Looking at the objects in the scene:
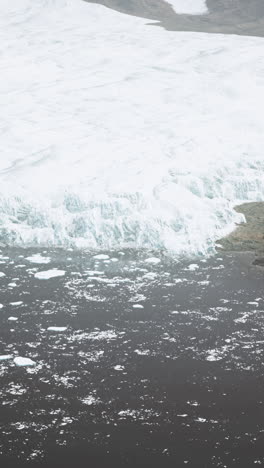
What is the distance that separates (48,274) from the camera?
1141 cm

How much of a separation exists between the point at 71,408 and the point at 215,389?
1.79 meters

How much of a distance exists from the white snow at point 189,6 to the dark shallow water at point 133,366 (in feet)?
104

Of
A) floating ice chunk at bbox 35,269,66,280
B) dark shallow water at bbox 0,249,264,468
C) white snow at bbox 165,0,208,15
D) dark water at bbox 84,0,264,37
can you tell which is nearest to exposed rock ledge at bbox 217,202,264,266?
dark shallow water at bbox 0,249,264,468

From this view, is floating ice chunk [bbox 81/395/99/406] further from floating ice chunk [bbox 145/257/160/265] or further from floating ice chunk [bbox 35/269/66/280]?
floating ice chunk [bbox 145/257/160/265]

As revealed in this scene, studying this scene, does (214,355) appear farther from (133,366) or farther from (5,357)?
(5,357)

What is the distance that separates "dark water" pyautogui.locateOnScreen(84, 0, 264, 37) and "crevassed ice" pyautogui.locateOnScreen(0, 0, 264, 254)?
9.54 feet

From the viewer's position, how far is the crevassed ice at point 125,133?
13.8 meters

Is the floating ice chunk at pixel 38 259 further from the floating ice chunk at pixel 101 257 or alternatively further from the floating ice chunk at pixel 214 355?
the floating ice chunk at pixel 214 355

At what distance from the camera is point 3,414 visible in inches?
269

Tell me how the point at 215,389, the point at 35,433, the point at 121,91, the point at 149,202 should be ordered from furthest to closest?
the point at 121,91 < the point at 149,202 < the point at 215,389 < the point at 35,433

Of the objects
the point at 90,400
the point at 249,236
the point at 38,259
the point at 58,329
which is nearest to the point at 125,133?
the point at 249,236

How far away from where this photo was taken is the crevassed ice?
13.8 metres

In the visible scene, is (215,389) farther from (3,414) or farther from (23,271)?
(23,271)

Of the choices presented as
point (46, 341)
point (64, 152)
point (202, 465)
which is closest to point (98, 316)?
point (46, 341)
